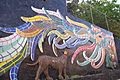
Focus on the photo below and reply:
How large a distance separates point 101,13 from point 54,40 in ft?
19.0

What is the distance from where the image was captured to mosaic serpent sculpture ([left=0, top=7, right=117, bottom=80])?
25.7 feet

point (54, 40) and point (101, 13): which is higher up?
point (101, 13)

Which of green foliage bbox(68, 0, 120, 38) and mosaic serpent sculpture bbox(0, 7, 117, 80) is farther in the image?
green foliage bbox(68, 0, 120, 38)

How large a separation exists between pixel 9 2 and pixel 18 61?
5.78 ft

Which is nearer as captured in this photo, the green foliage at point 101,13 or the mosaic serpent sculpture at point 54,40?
the mosaic serpent sculpture at point 54,40

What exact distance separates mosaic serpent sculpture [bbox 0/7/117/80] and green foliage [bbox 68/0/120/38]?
1.92m

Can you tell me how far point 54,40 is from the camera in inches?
363

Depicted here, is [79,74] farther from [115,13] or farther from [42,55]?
[115,13]

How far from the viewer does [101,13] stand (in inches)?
565

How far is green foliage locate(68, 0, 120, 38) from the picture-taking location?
556 inches

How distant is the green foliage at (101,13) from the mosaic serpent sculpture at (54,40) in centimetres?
192

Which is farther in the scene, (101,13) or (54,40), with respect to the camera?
(101,13)

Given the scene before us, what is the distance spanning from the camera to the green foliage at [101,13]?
46.3 feet

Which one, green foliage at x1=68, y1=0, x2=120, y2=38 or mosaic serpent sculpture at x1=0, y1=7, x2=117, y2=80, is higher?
green foliage at x1=68, y1=0, x2=120, y2=38
